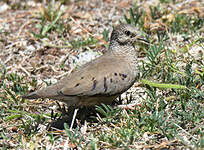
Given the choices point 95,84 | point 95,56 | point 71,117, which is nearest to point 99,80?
point 95,84

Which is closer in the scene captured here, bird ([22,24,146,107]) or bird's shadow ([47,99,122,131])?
bird ([22,24,146,107])

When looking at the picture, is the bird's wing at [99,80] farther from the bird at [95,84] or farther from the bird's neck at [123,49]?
the bird's neck at [123,49]

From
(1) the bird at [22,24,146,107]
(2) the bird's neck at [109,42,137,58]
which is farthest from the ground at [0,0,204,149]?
(2) the bird's neck at [109,42,137,58]

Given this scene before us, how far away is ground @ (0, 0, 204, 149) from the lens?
13.4ft

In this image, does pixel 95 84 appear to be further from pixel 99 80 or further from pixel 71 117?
pixel 71 117

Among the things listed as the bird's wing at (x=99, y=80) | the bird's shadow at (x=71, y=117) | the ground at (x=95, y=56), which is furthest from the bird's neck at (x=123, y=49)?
the bird's shadow at (x=71, y=117)

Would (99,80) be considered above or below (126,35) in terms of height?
below

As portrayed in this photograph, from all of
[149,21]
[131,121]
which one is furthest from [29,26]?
[131,121]

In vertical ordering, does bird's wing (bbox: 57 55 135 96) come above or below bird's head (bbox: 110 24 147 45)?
below

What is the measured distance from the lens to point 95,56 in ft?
20.0

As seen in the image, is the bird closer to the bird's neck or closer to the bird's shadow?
the bird's neck

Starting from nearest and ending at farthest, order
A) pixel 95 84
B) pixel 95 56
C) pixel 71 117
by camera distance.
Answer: pixel 95 84, pixel 71 117, pixel 95 56

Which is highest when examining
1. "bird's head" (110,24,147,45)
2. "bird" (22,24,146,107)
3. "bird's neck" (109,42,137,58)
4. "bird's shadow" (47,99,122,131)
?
"bird's head" (110,24,147,45)

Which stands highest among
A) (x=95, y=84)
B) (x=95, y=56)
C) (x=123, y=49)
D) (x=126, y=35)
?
(x=126, y=35)
